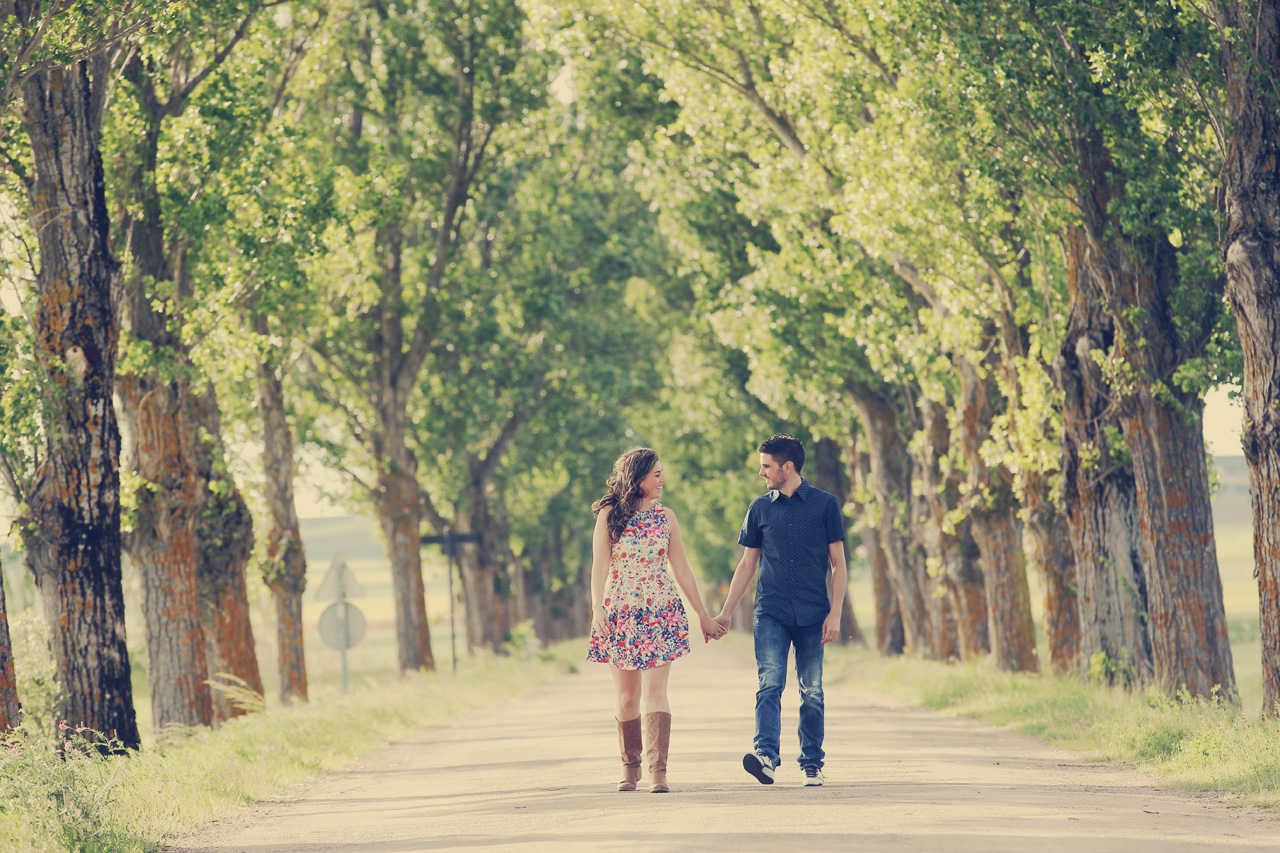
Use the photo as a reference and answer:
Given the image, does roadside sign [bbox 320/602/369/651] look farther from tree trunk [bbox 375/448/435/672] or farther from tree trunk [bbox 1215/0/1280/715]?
tree trunk [bbox 1215/0/1280/715]

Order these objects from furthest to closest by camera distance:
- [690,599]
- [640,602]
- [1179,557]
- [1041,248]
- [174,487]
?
[174,487], [1041,248], [1179,557], [640,602], [690,599]

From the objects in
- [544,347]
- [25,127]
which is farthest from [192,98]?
[544,347]

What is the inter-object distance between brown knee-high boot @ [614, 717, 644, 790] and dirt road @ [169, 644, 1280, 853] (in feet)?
0.44

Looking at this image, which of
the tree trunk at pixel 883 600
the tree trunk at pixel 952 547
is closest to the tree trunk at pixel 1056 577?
the tree trunk at pixel 952 547

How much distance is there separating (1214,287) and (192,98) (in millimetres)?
11843

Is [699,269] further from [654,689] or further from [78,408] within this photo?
[654,689]

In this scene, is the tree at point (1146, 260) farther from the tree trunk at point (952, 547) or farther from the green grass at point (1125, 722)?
the tree trunk at point (952, 547)

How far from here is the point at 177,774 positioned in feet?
35.6

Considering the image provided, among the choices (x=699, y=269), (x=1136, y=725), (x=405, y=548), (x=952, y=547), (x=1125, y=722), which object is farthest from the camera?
(x=699, y=269)

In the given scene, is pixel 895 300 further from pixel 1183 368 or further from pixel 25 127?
pixel 25 127

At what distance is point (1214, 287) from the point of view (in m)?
14.4

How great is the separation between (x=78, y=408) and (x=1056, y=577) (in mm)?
12590

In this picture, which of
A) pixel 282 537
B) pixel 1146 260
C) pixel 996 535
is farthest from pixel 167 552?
pixel 996 535

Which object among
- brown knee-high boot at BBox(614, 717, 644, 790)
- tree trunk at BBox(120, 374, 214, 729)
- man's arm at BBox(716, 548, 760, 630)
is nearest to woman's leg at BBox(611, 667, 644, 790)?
brown knee-high boot at BBox(614, 717, 644, 790)
